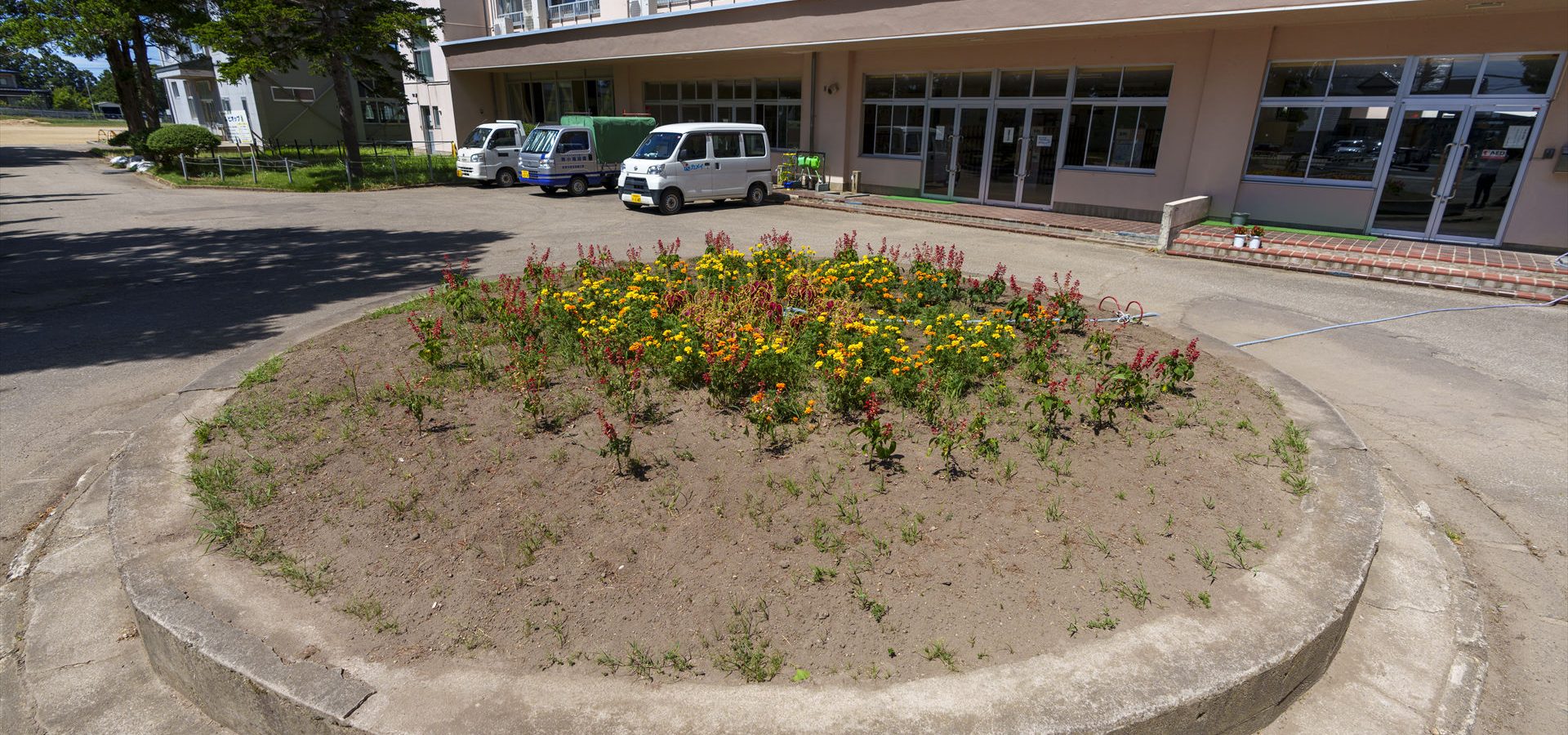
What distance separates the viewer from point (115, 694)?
9.59 ft

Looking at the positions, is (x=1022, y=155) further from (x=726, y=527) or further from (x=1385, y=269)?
(x=726, y=527)

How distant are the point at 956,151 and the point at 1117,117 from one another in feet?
12.4

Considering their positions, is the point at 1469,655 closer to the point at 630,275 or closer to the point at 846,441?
the point at 846,441

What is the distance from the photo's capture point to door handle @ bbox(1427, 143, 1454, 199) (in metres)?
11.8

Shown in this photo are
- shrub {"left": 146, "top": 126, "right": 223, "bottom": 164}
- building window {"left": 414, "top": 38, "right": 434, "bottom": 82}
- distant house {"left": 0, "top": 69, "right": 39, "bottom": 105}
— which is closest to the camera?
shrub {"left": 146, "top": 126, "right": 223, "bottom": 164}

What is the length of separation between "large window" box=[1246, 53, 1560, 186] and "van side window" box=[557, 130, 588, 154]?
1538 cm

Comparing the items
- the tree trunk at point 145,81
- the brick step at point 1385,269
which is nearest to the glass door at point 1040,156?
the brick step at point 1385,269

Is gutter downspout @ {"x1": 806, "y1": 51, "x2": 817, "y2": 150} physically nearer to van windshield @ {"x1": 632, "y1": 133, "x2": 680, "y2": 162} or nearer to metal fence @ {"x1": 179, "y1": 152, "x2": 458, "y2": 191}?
van windshield @ {"x1": 632, "y1": 133, "x2": 680, "y2": 162}

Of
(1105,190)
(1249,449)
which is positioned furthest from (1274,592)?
(1105,190)

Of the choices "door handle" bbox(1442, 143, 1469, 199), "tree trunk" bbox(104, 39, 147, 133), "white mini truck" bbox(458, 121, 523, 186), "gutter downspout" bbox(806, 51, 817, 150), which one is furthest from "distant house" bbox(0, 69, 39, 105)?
"door handle" bbox(1442, 143, 1469, 199)

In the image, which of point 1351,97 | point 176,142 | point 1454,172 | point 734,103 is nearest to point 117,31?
point 176,142

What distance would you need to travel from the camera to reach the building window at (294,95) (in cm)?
3694

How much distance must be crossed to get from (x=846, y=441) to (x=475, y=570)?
2.03 meters

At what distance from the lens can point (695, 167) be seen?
1659cm
